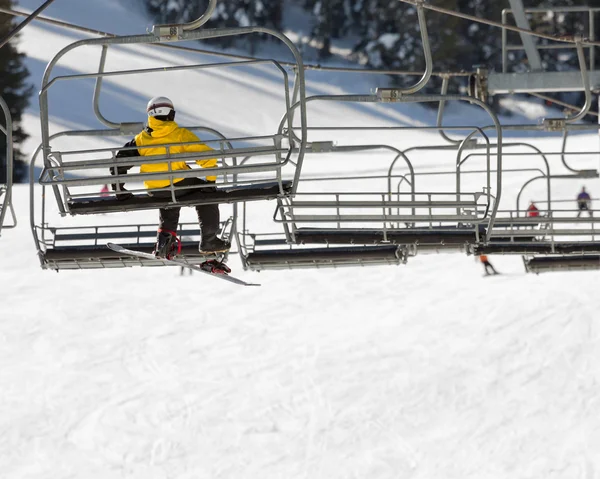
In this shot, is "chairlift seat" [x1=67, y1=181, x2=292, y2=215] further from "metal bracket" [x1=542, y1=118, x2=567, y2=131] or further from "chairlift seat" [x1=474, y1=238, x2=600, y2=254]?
"metal bracket" [x1=542, y1=118, x2=567, y2=131]

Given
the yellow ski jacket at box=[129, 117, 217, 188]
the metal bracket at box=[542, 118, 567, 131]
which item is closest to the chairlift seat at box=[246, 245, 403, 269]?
the metal bracket at box=[542, 118, 567, 131]

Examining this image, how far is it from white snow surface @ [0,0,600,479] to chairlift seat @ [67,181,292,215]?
20465 millimetres

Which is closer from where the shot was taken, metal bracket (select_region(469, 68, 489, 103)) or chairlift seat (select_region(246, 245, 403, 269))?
chairlift seat (select_region(246, 245, 403, 269))

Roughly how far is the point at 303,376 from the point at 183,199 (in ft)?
74.7

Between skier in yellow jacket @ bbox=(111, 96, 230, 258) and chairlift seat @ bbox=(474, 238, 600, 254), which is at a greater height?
skier in yellow jacket @ bbox=(111, 96, 230, 258)

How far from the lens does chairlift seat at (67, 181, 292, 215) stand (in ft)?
24.3

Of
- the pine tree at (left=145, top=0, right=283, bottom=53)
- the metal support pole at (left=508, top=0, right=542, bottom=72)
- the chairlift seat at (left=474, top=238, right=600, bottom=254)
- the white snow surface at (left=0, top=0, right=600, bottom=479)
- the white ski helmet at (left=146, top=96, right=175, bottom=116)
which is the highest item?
the pine tree at (left=145, top=0, right=283, bottom=53)

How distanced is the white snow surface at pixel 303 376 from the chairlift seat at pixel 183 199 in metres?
20.5

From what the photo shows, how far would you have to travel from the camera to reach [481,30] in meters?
68.2

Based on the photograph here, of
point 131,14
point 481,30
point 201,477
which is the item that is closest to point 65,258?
point 201,477

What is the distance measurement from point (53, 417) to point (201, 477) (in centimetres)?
356

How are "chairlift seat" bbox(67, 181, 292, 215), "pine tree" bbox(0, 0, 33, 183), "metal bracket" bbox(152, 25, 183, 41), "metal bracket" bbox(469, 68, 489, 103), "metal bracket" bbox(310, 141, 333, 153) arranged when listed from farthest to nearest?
"pine tree" bbox(0, 0, 33, 183) < "metal bracket" bbox(469, 68, 489, 103) < "metal bracket" bbox(310, 141, 333, 153) < "chairlift seat" bbox(67, 181, 292, 215) < "metal bracket" bbox(152, 25, 183, 41)

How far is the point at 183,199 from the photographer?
25.2ft

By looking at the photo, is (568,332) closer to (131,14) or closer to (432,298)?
(432,298)
